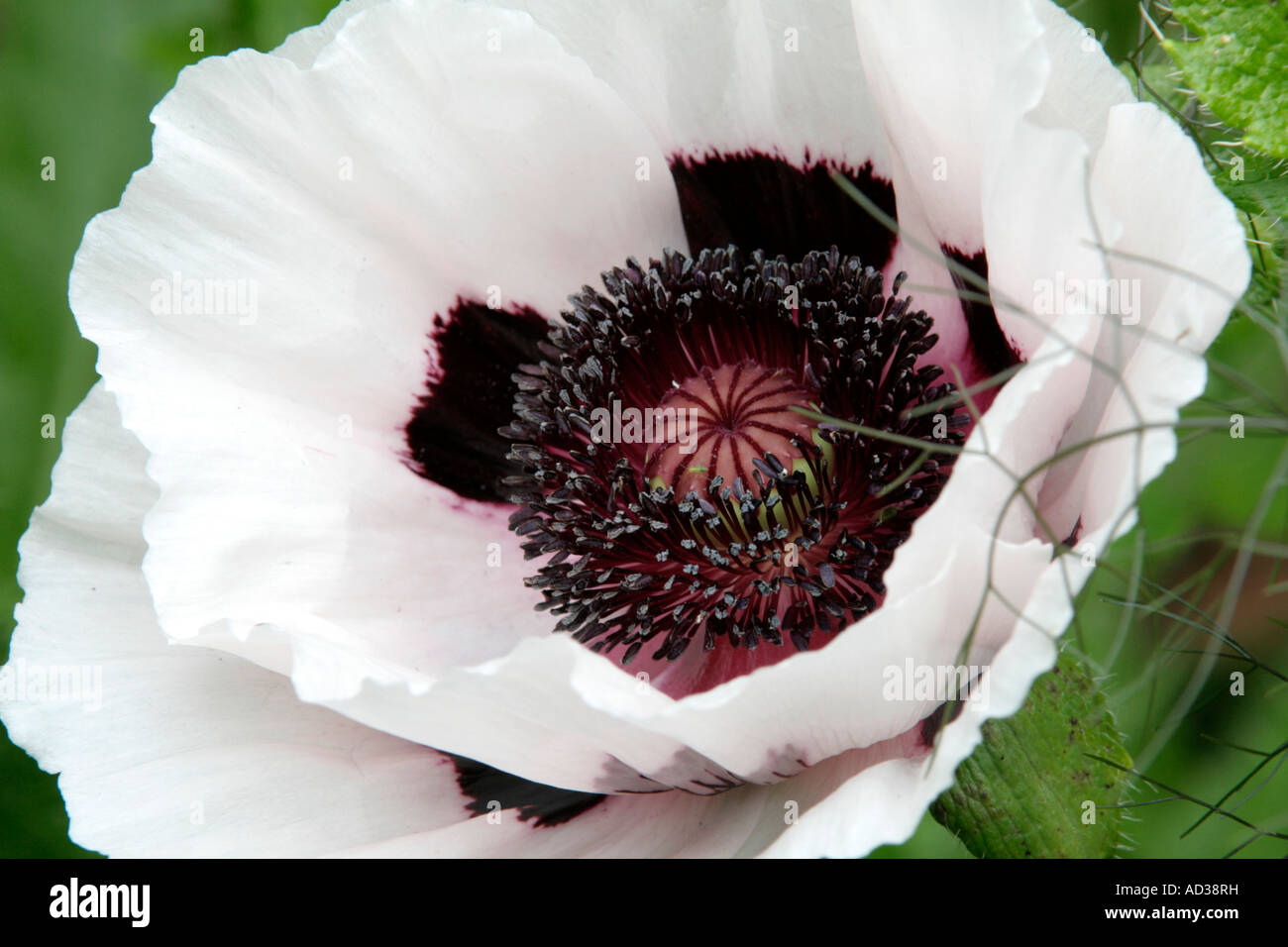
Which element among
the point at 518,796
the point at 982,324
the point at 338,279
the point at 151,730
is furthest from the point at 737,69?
the point at 151,730

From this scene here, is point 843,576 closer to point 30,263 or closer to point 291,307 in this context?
point 291,307

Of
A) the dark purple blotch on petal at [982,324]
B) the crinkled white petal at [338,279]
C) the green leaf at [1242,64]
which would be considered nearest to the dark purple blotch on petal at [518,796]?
the crinkled white petal at [338,279]

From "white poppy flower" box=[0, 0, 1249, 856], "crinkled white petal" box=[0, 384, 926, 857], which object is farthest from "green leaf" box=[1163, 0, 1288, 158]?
"crinkled white petal" box=[0, 384, 926, 857]

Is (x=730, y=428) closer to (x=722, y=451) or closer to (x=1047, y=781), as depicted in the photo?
(x=722, y=451)

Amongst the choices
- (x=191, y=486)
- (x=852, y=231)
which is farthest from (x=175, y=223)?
(x=852, y=231)

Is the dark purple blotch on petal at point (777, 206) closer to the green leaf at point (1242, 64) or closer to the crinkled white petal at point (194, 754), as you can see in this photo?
the green leaf at point (1242, 64)

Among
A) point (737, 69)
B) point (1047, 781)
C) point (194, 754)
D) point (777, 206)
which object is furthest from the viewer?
point (777, 206)
